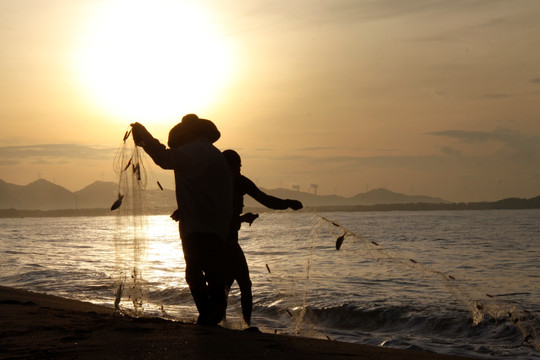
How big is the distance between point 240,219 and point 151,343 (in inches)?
83.6

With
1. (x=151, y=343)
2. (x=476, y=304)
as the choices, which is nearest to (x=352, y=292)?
(x=476, y=304)

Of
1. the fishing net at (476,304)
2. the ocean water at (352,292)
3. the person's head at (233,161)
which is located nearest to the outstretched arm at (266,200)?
the person's head at (233,161)

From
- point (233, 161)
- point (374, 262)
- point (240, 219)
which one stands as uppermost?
point (233, 161)

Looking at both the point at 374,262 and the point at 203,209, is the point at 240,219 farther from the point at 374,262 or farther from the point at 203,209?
the point at 374,262

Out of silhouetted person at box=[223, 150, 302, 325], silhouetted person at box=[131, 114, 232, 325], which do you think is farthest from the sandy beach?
silhouetted person at box=[223, 150, 302, 325]

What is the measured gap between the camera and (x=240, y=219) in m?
7.01

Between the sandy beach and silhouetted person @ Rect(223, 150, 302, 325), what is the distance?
80 centimetres

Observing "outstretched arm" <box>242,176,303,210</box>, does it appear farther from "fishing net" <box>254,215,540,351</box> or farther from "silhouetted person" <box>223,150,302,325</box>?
"fishing net" <box>254,215,540,351</box>

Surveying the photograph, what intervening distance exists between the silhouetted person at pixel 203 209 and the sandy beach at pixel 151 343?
44 cm

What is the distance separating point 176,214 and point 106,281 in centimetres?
1015

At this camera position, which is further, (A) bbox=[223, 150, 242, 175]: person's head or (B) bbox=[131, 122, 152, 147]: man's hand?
(A) bbox=[223, 150, 242, 175]: person's head

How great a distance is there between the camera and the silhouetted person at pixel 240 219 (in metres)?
6.72

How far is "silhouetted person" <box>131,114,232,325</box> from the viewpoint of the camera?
585 cm

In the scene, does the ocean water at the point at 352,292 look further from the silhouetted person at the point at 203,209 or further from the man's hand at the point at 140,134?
the man's hand at the point at 140,134
